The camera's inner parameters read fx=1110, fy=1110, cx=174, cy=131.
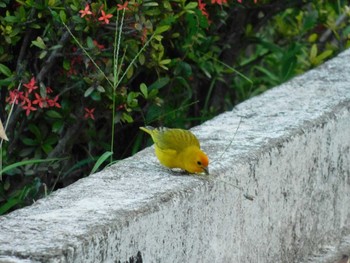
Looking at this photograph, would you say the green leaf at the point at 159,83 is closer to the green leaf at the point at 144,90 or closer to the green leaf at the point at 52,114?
the green leaf at the point at 144,90

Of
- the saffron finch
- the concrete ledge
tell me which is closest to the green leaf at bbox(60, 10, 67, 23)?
the concrete ledge

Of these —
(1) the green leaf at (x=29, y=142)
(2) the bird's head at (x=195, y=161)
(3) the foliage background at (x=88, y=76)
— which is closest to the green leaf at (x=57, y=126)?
(3) the foliage background at (x=88, y=76)

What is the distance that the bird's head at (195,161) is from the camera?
145 inches

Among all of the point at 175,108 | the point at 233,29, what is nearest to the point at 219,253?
the point at 175,108

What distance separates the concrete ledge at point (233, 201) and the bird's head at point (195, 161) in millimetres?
34

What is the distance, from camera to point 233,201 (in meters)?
3.84

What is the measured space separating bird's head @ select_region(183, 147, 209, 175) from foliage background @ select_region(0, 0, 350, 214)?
1.78 ft

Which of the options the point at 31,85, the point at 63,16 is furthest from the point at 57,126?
the point at 63,16

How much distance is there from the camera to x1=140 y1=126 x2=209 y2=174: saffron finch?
369cm

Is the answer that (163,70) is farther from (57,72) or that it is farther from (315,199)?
(315,199)

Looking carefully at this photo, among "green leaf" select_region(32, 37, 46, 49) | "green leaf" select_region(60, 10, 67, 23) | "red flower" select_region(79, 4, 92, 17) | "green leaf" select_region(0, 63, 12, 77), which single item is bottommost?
"green leaf" select_region(0, 63, 12, 77)

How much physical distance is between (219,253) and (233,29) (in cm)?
206

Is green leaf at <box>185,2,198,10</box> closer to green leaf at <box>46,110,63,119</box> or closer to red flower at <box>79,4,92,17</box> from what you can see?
red flower at <box>79,4,92,17</box>

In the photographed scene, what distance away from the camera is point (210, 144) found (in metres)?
4.18
